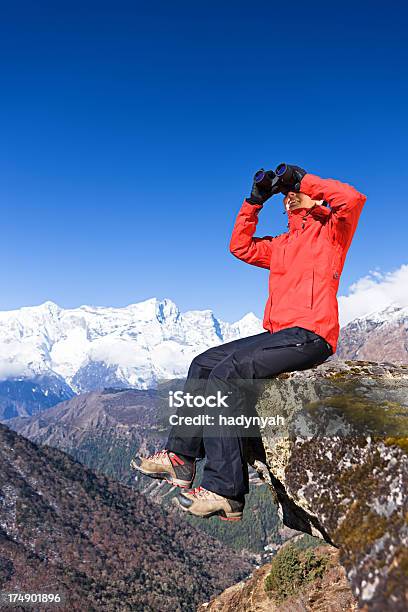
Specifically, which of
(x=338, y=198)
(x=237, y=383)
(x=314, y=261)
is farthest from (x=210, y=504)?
(x=338, y=198)

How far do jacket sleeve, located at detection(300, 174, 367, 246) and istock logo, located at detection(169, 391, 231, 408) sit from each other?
322 centimetres

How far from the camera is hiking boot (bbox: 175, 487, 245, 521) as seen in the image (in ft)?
20.0

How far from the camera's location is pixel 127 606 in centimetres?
13338

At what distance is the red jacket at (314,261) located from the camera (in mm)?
6562

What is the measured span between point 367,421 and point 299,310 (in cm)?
195

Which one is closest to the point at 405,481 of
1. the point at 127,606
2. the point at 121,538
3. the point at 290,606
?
the point at 290,606

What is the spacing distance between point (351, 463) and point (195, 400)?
9.12 ft

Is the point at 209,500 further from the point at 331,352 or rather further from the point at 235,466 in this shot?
the point at 331,352

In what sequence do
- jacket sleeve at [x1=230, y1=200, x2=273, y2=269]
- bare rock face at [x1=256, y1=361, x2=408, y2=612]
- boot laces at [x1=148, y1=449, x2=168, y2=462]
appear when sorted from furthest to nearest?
jacket sleeve at [x1=230, y1=200, x2=273, y2=269], boot laces at [x1=148, y1=449, x2=168, y2=462], bare rock face at [x1=256, y1=361, x2=408, y2=612]

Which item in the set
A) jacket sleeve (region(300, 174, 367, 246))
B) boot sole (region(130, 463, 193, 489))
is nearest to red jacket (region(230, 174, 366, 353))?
jacket sleeve (region(300, 174, 367, 246))

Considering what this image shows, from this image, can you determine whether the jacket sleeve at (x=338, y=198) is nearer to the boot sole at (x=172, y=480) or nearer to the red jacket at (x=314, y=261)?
the red jacket at (x=314, y=261)

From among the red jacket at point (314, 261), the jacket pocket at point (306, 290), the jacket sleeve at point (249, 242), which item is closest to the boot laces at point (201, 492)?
the red jacket at point (314, 261)

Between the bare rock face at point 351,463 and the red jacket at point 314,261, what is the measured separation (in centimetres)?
95

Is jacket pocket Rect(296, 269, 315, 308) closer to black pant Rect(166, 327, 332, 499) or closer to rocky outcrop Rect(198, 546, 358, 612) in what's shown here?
black pant Rect(166, 327, 332, 499)
